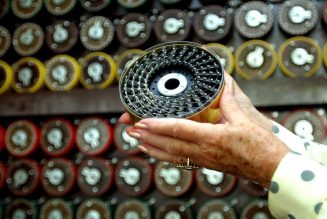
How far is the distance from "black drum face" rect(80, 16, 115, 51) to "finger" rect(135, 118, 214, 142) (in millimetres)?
1494

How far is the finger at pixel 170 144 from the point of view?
1.03 meters

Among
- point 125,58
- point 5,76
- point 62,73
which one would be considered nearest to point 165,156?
point 125,58

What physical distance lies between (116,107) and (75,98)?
24cm

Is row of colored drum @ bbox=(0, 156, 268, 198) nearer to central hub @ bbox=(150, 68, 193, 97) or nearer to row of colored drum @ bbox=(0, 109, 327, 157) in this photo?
row of colored drum @ bbox=(0, 109, 327, 157)

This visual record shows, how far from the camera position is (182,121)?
3.21 feet

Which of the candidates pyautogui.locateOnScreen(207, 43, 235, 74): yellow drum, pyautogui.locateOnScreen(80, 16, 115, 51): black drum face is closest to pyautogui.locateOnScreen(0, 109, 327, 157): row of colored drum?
pyautogui.locateOnScreen(207, 43, 235, 74): yellow drum

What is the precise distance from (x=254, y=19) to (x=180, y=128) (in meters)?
1.42

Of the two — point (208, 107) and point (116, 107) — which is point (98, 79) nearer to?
point (116, 107)

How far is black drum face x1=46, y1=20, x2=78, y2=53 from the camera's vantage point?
2.48 meters

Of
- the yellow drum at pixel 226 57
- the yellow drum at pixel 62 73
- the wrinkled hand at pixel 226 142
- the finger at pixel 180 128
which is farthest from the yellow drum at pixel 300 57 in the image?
the finger at pixel 180 128

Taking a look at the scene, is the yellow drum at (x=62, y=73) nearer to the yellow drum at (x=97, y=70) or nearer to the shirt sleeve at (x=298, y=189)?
the yellow drum at (x=97, y=70)

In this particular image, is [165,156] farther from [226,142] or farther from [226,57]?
[226,57]

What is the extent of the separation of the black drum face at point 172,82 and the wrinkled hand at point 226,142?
54 mm

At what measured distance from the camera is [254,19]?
224 cm
